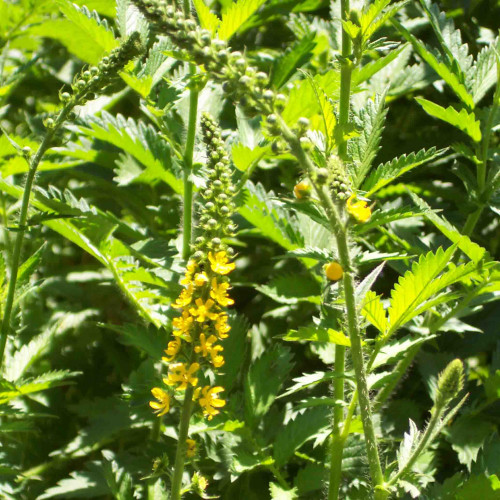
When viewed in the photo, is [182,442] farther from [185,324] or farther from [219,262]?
[219,262]

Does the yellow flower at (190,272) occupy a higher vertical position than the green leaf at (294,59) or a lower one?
lower

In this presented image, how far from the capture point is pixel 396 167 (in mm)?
1504

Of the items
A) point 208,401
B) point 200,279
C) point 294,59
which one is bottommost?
point 208,401

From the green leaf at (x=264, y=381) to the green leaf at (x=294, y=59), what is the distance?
767 millimetres

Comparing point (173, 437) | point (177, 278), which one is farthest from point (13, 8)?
point (173, 437)

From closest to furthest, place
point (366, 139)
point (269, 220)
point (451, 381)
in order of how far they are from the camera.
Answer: point (451, 381) < point (366, 139) < point (269, 220)

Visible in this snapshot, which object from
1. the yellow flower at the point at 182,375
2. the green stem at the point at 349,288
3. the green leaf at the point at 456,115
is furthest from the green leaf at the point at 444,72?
the yellow flower at the point at 182,375

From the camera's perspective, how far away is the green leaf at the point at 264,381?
5.90 feet

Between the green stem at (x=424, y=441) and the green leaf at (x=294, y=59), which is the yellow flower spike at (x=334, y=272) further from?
the green leaf at (x=294, y=59)

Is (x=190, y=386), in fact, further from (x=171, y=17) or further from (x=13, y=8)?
(x=13, y=8)

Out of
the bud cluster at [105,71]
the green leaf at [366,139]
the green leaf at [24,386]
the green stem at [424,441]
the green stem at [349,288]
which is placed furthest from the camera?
the green leaf at [24,386]

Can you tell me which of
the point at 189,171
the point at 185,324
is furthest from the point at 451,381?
the point at 189,171

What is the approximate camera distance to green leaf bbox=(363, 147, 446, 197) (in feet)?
4.78

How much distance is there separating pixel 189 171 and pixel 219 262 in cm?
49
